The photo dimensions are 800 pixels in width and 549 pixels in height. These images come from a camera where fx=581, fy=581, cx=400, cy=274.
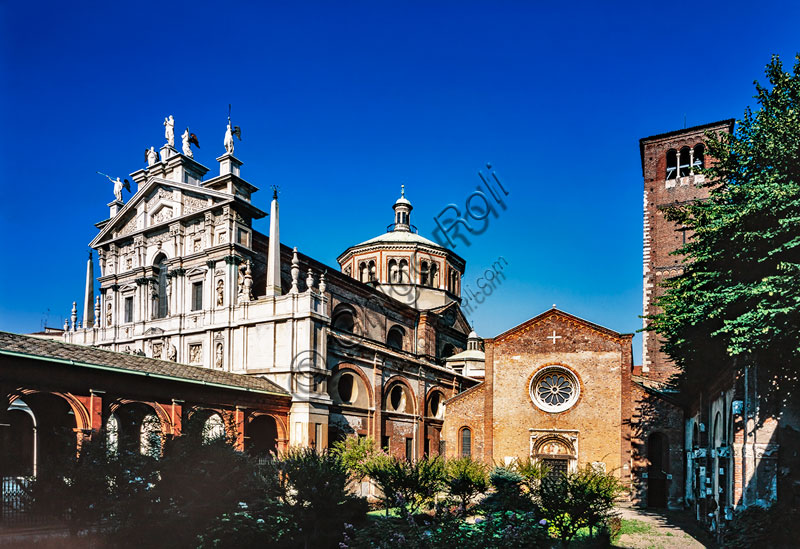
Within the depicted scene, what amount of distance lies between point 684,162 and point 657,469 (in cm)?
1999

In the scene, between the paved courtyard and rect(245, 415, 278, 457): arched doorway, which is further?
rect(245, 415, 278, 457): arched doorway

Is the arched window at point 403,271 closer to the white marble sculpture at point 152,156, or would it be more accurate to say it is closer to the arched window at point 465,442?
the arched window at point 465,442

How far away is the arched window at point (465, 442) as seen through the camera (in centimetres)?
3075

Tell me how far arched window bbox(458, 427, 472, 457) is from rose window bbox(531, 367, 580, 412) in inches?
156

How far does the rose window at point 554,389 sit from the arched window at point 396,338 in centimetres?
1153

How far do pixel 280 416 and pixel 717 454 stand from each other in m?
15.9

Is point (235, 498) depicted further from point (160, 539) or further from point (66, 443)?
point (66, 443)

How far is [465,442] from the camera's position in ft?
101

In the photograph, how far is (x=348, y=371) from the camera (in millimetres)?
28359

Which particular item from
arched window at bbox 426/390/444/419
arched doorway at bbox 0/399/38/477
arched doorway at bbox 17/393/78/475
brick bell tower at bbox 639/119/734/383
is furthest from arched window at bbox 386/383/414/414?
arched doorway at bbox 0/399/38/477

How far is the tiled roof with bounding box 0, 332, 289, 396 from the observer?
15523 mm

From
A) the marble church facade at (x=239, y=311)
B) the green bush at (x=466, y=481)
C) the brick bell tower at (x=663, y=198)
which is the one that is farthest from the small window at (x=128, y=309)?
the brick bell tower at (x=663, y=198)

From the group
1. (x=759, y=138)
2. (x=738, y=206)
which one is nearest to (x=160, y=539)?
(x=738, y=206)

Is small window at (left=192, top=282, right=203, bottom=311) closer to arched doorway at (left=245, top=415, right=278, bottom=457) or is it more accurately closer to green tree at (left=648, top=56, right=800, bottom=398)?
arched doorway at (left=245, top=415, right=278, bottom=457)
